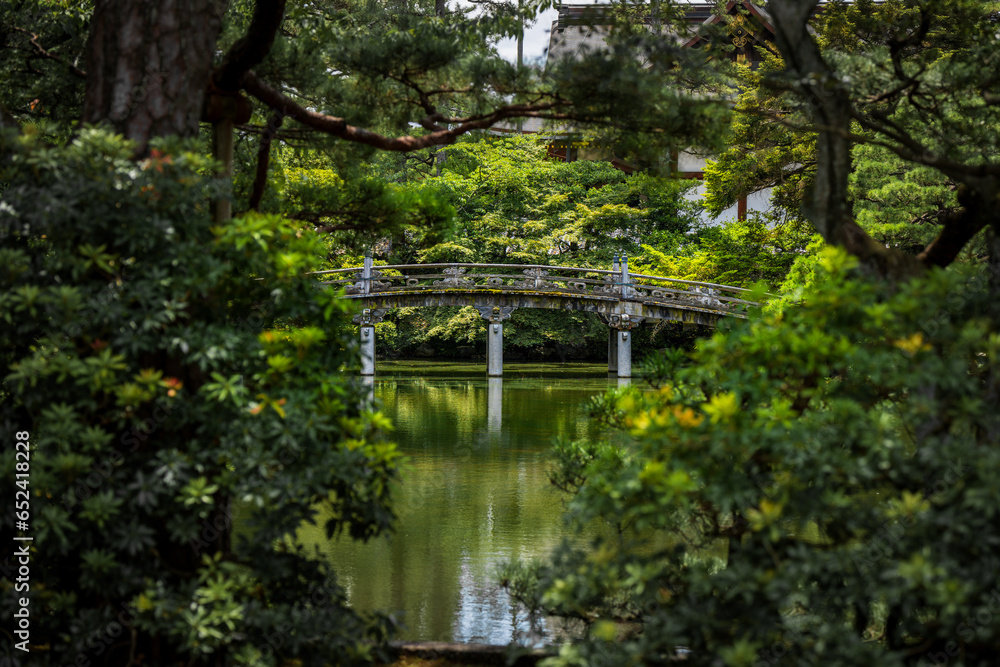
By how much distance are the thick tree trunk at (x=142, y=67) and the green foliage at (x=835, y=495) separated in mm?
2308

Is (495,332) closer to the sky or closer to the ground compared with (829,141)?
closer to the ground

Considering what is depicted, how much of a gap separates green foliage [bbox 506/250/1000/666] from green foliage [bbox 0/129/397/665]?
3.22 ft

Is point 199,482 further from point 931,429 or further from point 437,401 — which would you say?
point 437,401

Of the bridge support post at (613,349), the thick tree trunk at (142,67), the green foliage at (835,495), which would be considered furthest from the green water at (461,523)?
the bridge support post at (613,349)

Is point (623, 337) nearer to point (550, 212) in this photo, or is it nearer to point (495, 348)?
point (495, 348)

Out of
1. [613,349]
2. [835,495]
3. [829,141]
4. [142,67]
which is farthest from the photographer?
[613,349]

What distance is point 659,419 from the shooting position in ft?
9.84

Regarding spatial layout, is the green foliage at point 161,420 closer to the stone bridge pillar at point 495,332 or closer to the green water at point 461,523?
the green water at point 461,523

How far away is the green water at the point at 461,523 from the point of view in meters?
5.21

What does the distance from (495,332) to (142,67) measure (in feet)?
63.5

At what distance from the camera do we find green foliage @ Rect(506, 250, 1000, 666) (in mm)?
2752

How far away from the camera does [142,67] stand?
3.89m

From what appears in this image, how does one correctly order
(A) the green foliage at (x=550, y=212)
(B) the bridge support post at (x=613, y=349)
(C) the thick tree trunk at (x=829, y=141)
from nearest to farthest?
1. (C) the thick tree trunk at (x=829, y=141)
2. (B) the bridge support post at (x=613, y=349)
3. (A) the green foliage at (x=550, y=212)

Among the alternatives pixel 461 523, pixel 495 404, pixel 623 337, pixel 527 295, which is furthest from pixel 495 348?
pixel 461 523
